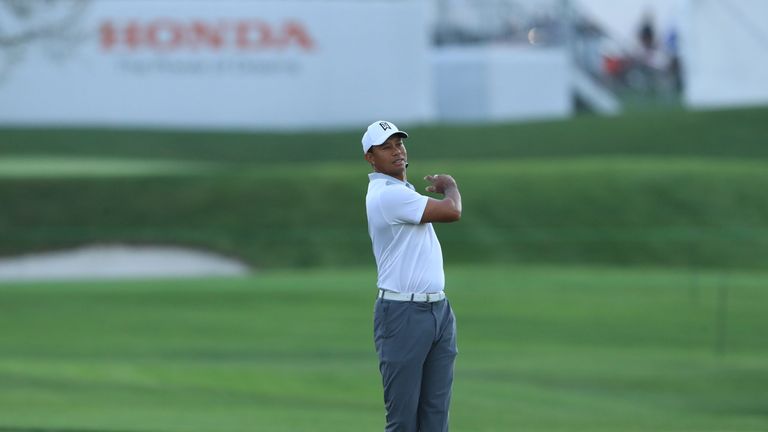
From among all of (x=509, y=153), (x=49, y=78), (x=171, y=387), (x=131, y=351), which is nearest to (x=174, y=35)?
(x=49, y=78)

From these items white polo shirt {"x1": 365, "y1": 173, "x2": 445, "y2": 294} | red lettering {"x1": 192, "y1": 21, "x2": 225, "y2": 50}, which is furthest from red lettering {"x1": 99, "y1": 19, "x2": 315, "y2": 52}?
white polo shirt {"x1": 365, "y1": 173, "x2": 445, "y2": 294}

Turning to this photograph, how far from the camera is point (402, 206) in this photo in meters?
7.71

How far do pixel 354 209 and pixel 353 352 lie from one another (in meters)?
12.7

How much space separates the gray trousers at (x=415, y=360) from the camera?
7.80m

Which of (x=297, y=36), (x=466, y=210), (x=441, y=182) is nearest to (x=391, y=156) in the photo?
(x=441, y=182)

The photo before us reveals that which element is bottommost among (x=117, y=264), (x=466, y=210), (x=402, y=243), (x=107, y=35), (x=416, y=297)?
(x=117, y=264)

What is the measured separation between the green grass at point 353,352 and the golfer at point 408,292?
413cm

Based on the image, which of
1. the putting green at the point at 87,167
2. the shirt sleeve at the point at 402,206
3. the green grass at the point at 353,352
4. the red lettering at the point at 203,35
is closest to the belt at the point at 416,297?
the shirt sleeve at the point at 402,206

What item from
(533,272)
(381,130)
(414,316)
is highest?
(381,130)

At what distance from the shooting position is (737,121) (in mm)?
40156

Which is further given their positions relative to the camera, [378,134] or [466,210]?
[466,210]

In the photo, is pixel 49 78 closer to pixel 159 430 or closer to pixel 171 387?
pixel 171 387

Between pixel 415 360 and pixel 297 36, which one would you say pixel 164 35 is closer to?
pixel 297 36

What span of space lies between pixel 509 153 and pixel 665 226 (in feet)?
35.1
